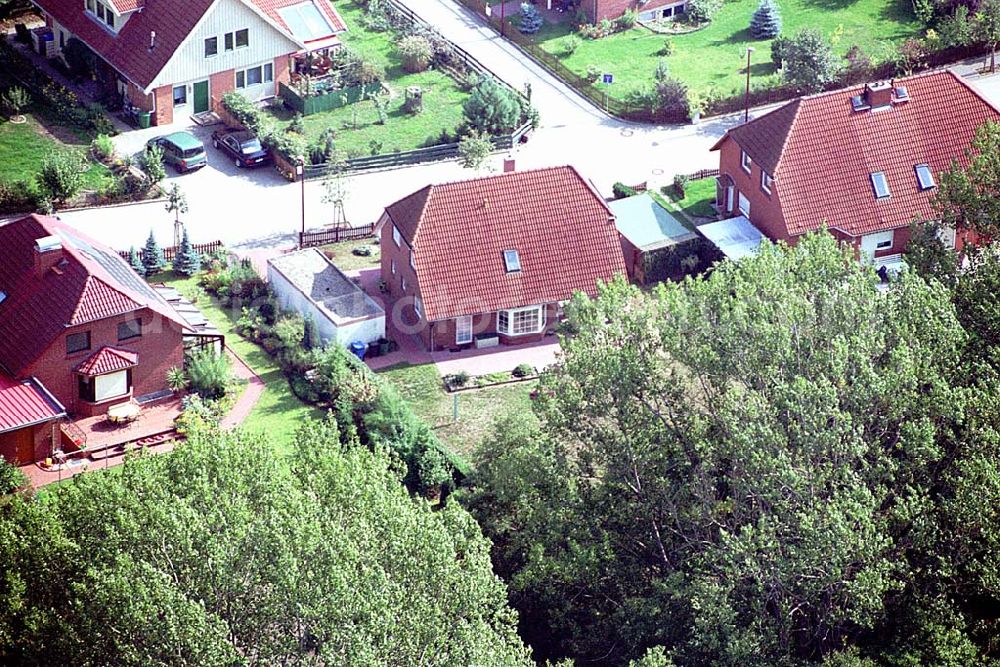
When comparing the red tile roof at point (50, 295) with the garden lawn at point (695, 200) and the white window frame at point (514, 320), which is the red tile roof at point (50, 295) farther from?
the garden lawn at point (695, 200)

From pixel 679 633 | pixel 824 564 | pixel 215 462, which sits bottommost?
pixel 679 633

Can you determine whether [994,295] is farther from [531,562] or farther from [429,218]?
[429,218]

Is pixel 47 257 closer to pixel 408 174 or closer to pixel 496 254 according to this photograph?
pixel 496 254

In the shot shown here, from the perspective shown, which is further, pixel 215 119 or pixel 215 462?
pixel 215 119

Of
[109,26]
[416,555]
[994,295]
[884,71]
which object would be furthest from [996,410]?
[109,26]

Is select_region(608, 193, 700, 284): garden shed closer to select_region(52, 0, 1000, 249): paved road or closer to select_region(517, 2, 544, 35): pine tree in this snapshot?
select_region(52, 0, 1000, 249): paved road
